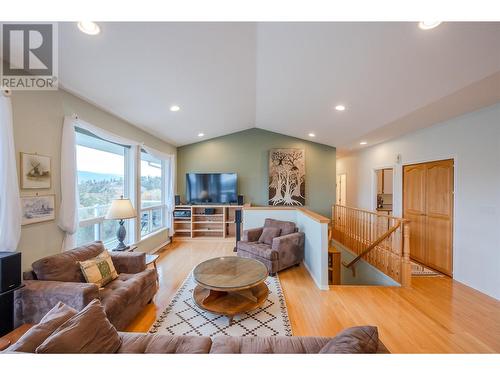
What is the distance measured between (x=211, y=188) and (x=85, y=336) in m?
4.73

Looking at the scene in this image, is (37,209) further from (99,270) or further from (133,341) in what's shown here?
(133,341)

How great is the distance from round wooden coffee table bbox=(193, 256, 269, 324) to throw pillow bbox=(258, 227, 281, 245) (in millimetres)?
1112

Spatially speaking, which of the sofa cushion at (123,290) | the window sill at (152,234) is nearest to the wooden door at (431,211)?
the sofa cushion at (123,290)

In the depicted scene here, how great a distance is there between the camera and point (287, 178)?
596 cm

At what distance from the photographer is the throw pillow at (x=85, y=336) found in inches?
39.1

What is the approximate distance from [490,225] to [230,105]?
4.48 meters

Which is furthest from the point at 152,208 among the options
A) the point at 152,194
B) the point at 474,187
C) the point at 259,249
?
the point at 474,187

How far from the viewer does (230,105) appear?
4102mm

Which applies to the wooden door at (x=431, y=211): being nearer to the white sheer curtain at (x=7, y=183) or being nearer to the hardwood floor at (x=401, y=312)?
the hardwood floor at (x=401, y=312)

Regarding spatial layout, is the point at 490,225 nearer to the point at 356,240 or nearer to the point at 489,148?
the point at 489,148

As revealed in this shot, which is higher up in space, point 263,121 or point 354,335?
point 263,121
